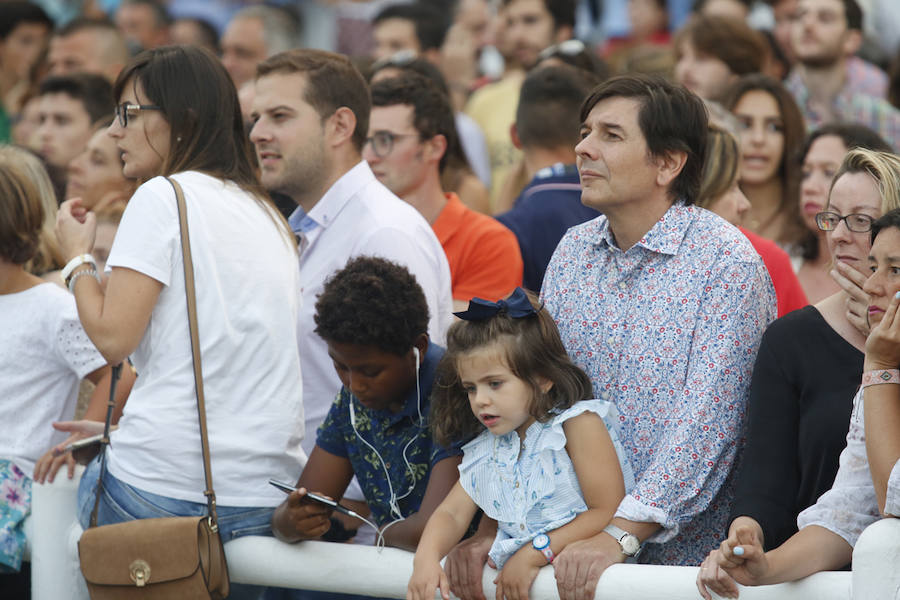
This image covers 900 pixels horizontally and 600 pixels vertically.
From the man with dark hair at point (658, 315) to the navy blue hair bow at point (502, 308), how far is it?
0.19 m

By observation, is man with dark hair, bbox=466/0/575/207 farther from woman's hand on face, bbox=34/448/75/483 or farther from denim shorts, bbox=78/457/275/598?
denim shorts, bbox=78/457/275/598

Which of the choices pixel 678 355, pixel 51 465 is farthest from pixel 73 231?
pixel 678 355

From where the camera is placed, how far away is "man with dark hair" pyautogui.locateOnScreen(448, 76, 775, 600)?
3.13 m

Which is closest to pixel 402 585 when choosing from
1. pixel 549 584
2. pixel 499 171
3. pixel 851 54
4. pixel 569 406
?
pixel 549 584

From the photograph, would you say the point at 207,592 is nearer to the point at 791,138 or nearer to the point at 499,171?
the point at 791,138

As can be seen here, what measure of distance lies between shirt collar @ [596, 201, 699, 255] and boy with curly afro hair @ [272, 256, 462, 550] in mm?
635

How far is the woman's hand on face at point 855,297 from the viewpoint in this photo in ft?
10.0

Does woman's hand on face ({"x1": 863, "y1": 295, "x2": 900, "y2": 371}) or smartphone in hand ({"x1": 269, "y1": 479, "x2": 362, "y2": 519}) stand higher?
woman's hand on face ({"x1": 863, "y1": 295, "x2": 900, "y2": 371})

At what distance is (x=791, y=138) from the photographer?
578cm

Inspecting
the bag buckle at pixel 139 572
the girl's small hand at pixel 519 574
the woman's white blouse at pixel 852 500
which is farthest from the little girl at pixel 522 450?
the bag buckle at pixel 139 572

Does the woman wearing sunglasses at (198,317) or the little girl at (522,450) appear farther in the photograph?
the woman wearing sunglasses at (198,317)

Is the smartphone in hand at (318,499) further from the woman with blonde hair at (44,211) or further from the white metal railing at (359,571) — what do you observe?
the woman with blonde hair at (44,211)

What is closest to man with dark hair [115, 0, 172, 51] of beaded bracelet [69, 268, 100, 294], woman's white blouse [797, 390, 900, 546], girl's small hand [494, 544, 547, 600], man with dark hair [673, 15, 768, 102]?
man with dark hair [673, 15, 768, 102]

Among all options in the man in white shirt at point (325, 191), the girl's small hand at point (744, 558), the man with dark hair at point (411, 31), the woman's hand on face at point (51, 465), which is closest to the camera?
the girl's small hand at point (744, 558)
